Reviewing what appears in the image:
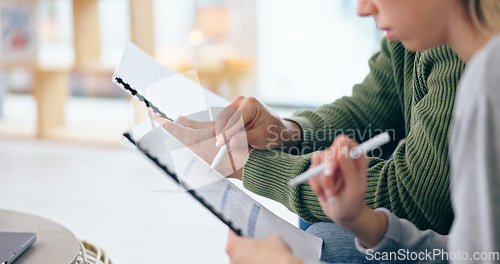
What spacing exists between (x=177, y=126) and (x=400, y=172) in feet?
1.20

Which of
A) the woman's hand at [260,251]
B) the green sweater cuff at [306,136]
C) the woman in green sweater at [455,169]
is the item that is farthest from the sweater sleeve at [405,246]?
the green sweater cuff at [306,136]

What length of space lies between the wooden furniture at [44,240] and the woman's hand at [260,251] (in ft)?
1.13

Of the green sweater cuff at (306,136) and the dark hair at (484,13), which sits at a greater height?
the dark hair at (484,13)

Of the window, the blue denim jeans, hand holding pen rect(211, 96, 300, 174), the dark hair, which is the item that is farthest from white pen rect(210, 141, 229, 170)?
the window

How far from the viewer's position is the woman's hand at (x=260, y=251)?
0.61 metres

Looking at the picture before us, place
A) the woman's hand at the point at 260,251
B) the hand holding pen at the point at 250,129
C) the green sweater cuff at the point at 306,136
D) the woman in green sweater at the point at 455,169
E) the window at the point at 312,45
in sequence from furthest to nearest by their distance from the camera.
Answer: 1. the window at the point at 312,45
2. the green sweater cuff at the point at 306,136
3. the hand holding pen at the point at 250,129
4. the woman's hand at the point at 260,251
5. the woman in green sweater at the point at 455,169

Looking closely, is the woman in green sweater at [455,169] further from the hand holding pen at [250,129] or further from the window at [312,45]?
the window at [312,45]

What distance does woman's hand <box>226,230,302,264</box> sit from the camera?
0.61 m

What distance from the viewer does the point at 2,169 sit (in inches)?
118

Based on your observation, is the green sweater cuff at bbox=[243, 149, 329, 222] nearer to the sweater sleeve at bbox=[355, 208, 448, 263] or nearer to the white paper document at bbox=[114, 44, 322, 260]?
the white paper document at bbox=[114, 44, 322, 260]

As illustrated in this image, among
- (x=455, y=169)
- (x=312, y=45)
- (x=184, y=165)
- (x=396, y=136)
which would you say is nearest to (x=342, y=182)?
(x=455, y=169)

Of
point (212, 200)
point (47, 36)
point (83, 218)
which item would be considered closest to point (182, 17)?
point (47, 36)

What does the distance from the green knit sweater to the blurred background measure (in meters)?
0.22

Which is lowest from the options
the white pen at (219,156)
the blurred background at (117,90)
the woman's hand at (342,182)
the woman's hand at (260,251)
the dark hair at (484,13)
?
the blurred background at (117,90)
